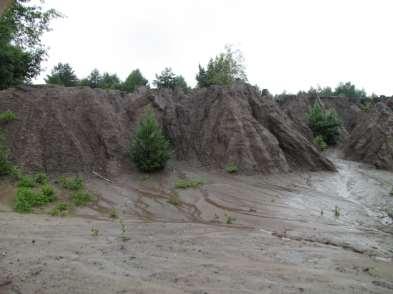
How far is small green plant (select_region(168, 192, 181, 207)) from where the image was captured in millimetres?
12422

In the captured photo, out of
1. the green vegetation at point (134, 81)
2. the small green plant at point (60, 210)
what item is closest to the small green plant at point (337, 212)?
the small green plant at point (60, 210)

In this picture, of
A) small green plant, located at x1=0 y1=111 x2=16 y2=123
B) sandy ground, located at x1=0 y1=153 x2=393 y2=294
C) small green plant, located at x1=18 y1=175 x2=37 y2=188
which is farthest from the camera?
small green plant, located at x1=0 y1=111 x2=16 y2=123

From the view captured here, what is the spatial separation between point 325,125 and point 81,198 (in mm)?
18791

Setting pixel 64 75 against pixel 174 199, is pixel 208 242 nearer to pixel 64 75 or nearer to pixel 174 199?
pixel 174 199

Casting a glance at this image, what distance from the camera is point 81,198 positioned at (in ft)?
40.8

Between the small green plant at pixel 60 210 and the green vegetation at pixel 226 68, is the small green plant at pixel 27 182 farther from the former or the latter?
the green vegetation at pixel 226 68

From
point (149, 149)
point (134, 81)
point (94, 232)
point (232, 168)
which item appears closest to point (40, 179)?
point (149, 149)

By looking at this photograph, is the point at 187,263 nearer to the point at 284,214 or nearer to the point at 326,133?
the point at 284,214

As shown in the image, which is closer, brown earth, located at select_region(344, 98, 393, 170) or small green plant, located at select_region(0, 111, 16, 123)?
small green plant, located at select_region(0, 111, 16, 123)

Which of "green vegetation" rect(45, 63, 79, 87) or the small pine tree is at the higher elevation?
"green vegetation" rect(45, 63, 79, 87)

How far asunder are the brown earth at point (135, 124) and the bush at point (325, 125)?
6.14 m

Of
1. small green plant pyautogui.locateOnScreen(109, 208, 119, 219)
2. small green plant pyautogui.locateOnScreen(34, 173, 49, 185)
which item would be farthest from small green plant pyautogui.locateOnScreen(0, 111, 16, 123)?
small green plant pyautogui.locateOnScreen(109, 208, 119, 219)

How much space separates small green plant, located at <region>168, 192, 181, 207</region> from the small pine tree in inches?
103

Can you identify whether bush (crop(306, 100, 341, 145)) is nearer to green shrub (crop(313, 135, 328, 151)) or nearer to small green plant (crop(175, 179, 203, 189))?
green shrub (crop(313, 135, 328, 151))
